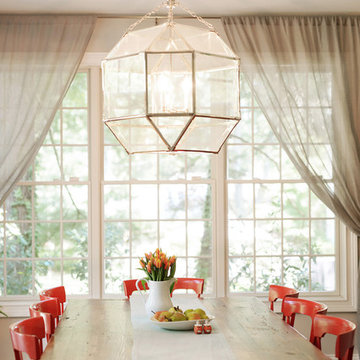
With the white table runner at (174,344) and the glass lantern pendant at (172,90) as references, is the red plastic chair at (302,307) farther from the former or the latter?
the glass lantern pendant at (172,90)

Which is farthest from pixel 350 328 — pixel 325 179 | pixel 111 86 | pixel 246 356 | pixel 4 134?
pixel 4 134

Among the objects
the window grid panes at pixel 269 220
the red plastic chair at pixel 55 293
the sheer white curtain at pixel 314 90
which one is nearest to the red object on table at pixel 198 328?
the red plastic chair at pixel 55 293

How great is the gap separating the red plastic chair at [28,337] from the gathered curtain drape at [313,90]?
9.56 feet

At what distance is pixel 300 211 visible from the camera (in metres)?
5.72

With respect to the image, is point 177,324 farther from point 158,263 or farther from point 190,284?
point 190,284

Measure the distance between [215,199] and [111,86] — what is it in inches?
106

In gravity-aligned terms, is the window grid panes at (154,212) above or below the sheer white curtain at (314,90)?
below

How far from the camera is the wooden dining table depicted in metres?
2.99

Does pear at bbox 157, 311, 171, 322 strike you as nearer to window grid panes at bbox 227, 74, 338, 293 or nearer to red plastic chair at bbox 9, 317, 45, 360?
red plastic chair at bbox 9, 317, 45, 360

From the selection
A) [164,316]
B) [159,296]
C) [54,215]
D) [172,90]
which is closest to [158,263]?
[159,296]

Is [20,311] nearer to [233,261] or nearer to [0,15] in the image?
[233,261]

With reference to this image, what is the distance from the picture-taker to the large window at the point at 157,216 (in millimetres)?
5520

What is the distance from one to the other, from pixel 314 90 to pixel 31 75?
2.59 metres

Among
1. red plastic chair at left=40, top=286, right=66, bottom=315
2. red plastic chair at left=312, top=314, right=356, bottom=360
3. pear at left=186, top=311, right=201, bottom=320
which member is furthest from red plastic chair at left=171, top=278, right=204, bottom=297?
red plastic chair at left=312, top=314, right=356, bottom=360
